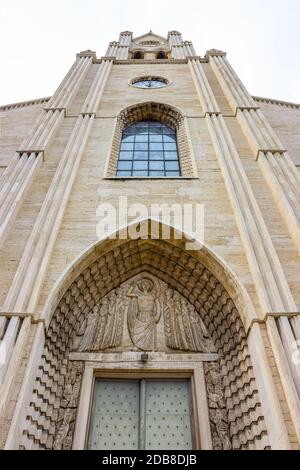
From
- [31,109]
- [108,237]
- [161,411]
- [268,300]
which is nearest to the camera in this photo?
[268,300]

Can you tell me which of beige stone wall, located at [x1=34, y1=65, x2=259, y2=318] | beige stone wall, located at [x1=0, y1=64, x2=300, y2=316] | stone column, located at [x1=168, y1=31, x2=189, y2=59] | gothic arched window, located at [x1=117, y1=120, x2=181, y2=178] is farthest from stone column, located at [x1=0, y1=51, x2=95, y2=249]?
stone column, located at [x1=168, y1=31, x2=189, y2=59]

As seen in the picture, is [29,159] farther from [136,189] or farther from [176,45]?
[176,45]

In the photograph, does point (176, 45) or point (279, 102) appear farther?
point (176, 45)

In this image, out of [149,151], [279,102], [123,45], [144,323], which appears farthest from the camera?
[123,45]

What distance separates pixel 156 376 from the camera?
4969 millimetres

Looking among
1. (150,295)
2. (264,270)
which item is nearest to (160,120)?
(150,295)

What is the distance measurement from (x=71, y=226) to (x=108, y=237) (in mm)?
747

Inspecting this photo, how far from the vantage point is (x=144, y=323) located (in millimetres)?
5379

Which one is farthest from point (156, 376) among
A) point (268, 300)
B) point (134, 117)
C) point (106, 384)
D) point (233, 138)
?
point (134, 117)

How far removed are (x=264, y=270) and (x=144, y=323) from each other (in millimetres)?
2077

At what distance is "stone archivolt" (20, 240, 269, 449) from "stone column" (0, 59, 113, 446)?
22.4 inches

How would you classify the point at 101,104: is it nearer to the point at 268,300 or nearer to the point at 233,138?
the point at 233,138
